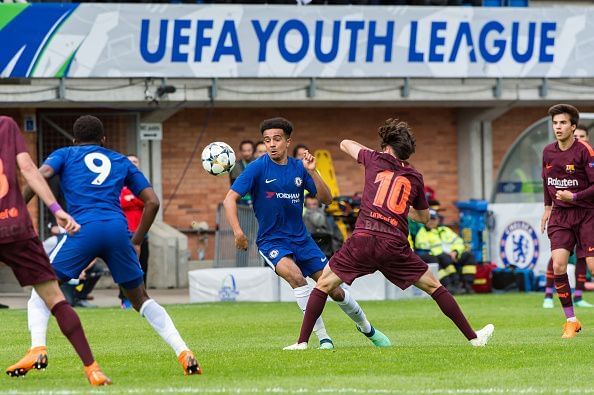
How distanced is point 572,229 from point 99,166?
575 centimetres

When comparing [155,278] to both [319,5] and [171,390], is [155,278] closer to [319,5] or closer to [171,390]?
[319,5]

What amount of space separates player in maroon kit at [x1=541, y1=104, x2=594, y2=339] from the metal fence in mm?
9613

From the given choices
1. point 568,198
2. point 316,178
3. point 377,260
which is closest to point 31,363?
point 377,260

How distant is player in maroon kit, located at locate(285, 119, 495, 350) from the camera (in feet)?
38.0

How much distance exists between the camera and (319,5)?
24.9 metres

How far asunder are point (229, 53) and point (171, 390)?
51.4 ft

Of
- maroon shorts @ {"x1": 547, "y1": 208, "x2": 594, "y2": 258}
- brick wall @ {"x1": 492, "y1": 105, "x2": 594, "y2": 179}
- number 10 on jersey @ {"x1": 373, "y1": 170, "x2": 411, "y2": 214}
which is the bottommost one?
maroon shorts @ {"x1": 547, "y1": 208, "x2": 594, "y2": 258}

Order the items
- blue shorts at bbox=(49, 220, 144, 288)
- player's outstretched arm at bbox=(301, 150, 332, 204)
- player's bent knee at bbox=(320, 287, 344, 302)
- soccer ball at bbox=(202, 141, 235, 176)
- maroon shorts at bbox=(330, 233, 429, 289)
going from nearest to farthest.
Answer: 1. blue shorts at bbox=(49, 220, 144, 288)
2. maroon shorts at bbox=(330, 233, 429, 289)
3. player's bent knee at bbox=(320, 287, 344, 302)
4. player's outstretched arm at bbox=(301, 150, 332, 204)
5. soccer ball at bbox=(202, 141, 235, 176)

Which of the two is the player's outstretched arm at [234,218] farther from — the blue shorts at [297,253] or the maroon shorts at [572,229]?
the maroon shorts at [572,229]

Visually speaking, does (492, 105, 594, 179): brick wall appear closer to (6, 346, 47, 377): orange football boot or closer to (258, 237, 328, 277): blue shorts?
(258, 237, 328, 277): blue shorts

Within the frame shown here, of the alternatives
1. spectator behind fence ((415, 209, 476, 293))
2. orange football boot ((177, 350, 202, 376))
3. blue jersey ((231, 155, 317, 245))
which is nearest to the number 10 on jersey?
blue jersey ((231, 155, 317, 245))

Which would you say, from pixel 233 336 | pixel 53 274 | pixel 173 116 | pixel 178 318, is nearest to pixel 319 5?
pixel 173 116

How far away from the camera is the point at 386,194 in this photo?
457 inches

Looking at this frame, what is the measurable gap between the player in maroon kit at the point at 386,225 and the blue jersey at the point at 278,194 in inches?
34.7
